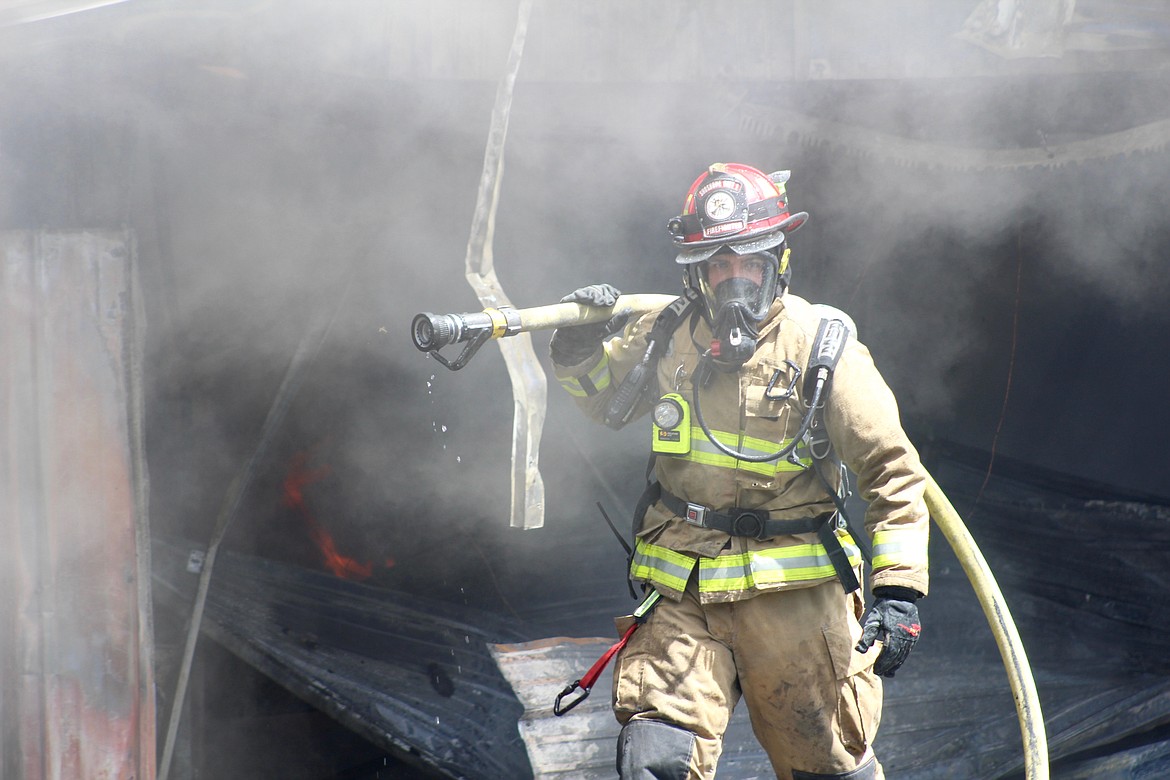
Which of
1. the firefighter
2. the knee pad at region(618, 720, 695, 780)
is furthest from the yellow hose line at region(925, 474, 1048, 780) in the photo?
the knee pad at region(618, 720, 695, 780)

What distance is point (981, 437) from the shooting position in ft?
15.2

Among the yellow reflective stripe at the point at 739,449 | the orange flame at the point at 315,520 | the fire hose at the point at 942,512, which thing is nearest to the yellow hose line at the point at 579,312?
the fire hose at the point at 942,512

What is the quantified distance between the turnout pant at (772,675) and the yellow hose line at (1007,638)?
0.40 m

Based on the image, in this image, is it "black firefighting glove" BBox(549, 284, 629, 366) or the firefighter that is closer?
the firefighter

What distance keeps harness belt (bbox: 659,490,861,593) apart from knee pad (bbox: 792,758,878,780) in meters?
0.48

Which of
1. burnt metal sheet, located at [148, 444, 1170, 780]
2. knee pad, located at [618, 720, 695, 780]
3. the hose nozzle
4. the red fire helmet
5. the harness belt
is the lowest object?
burnt metal sheet, located at [148, 444, 1170, 780]

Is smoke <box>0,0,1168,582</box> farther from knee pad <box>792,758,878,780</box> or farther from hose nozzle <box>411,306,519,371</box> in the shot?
knee pad <box>792,758,878,780</box>

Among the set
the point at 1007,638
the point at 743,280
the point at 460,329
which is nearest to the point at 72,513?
the point at 460,329

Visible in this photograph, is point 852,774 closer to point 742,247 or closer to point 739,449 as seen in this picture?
point 739,449

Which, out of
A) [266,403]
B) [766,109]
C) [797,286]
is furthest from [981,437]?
[266,403]

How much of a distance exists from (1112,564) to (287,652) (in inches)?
134

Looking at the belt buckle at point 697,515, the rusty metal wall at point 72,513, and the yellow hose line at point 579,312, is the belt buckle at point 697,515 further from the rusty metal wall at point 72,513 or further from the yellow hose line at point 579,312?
the rusty metal wall at point 72,513

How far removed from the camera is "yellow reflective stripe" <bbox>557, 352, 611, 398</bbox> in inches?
128

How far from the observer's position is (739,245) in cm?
290
